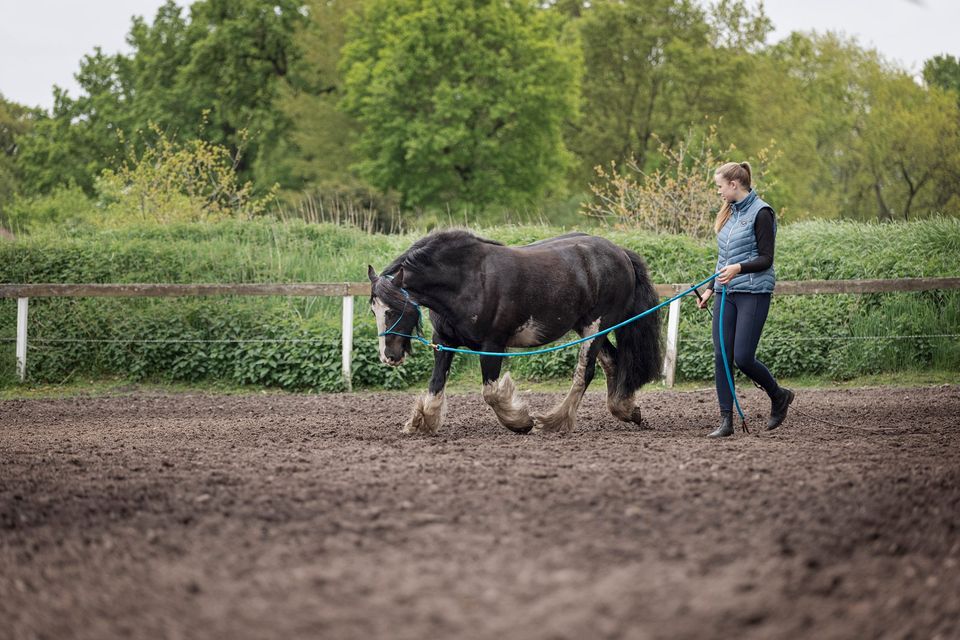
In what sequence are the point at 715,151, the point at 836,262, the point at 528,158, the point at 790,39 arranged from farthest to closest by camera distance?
1. the point at 790,39
2. the point at 715,151
3. the point at 528,158
4. the point at 836,262

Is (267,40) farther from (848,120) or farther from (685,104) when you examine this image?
(848,120)

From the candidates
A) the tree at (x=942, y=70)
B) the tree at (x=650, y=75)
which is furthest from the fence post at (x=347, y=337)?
the tree at (x=942, y=70)

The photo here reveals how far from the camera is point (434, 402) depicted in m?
7.92

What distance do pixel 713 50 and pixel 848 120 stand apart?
11.6 metres

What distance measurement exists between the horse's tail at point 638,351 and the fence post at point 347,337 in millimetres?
4847

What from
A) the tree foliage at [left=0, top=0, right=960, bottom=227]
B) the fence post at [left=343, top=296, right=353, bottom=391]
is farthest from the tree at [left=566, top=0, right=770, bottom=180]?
the fence post at [left=343, top=296, right=353, bottom=391]

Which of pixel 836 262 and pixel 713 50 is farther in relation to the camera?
pixel 713 50

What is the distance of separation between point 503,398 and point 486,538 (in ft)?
12.3

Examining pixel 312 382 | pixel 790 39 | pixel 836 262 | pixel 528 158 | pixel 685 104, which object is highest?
pixel 790 39

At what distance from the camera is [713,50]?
3438 cm

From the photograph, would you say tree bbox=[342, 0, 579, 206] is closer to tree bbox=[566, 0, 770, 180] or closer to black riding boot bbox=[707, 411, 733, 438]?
tree bbox=[566, 0, 770, 180]

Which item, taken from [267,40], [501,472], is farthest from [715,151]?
[501,472]

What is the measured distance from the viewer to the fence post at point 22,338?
508 inches

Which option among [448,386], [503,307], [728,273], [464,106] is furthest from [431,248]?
[464,106]
